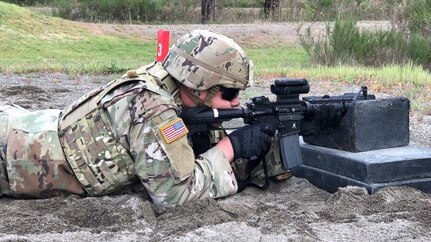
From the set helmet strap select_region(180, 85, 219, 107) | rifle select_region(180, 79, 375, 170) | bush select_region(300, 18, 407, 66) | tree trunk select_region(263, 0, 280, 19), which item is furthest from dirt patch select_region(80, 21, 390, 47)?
helmet strap select_region(180, 85, 219, 107)

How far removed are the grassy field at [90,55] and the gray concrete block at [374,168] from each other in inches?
203

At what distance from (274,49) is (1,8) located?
853 cm

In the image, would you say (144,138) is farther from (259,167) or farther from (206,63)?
(259,167)

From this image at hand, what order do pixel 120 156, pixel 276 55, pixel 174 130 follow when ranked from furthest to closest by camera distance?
pixel 276 55
pixel 120 156
pixel 174 130

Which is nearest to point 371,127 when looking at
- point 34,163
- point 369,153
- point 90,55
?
point 369,153

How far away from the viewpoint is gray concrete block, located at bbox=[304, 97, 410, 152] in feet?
14.3

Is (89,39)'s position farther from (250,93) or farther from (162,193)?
(162,193)

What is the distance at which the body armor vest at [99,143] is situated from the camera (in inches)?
145

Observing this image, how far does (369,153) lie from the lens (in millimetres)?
4344

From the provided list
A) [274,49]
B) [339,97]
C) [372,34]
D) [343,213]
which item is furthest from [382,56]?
[274,49]

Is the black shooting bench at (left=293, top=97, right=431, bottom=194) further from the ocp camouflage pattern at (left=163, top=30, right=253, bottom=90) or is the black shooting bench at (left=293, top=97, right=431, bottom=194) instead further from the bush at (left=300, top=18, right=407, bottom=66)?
the bush at (left=300, top=18, right=407, bottom=66)

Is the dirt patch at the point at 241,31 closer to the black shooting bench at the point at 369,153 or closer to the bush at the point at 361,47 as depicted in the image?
the bush at the point at 361,47

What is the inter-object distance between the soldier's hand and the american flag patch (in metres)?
0.45

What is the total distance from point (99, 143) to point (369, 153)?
164 cm
